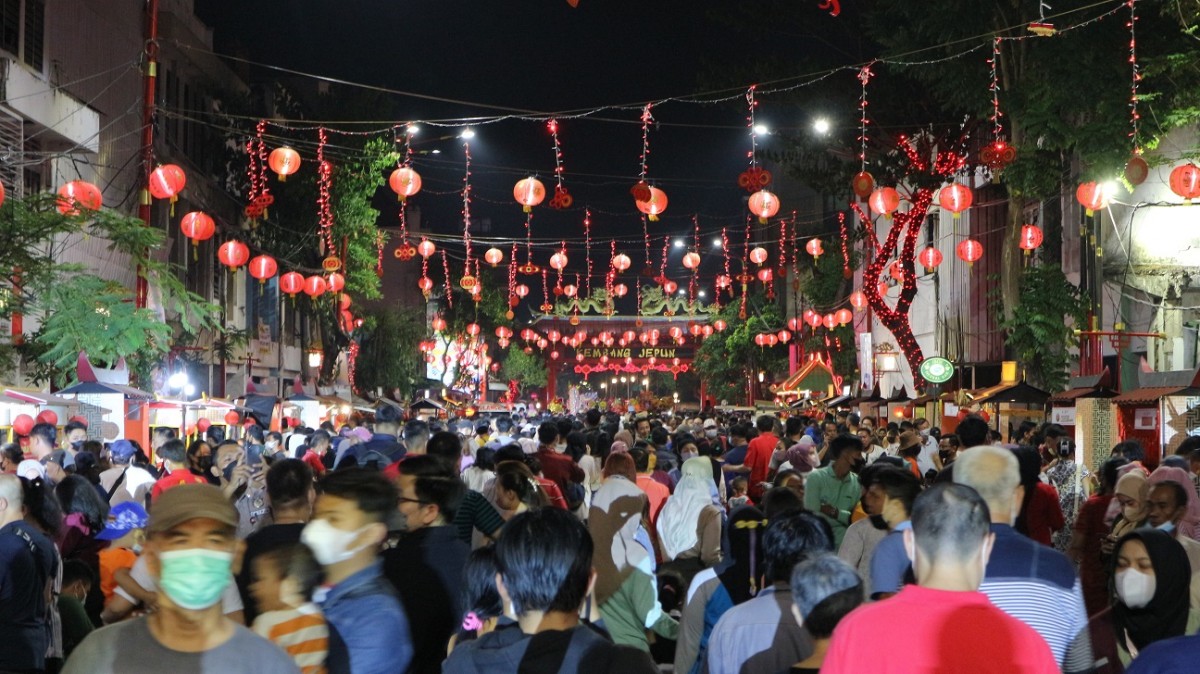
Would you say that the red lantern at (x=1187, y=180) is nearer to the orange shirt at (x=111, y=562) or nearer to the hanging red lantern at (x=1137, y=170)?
the hanging red lantern at (x=1137, y=170)

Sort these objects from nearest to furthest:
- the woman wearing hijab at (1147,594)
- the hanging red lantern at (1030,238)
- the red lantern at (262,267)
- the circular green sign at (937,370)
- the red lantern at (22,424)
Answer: the woman wearing hijab at (1147,594)
the red lantern at (22,424)
the red lantern at (262,267)
the hanging red lantern at (1030,238)
the circular green sign at (937,370)

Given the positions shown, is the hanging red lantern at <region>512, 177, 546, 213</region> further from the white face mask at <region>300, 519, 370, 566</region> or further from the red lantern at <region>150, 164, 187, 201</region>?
the white face mask at <region>300, 519, 370, 566</region>

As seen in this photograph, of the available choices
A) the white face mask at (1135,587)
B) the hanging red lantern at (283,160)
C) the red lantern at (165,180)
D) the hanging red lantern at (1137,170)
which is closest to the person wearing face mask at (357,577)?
the white face mask at (1135,587)

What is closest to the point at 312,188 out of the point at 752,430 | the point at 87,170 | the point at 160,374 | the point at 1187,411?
the point at 160,374

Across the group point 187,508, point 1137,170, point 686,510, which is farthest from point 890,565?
point 1137,170

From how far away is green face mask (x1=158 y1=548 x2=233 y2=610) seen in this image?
3713 millimetres

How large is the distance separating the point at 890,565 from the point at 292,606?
268cm

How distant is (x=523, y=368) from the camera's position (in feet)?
299

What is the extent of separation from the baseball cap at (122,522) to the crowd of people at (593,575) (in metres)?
0.01

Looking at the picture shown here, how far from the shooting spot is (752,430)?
749 inches

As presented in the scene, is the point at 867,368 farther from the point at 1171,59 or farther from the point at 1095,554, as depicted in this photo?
the point at 1095,554

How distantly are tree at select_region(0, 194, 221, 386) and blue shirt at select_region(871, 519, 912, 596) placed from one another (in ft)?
46.3

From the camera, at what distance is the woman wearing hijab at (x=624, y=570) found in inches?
297

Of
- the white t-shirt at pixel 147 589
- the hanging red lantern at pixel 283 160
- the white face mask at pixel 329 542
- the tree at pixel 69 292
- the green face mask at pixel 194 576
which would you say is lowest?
the white t-shirt at pixel 147 589
